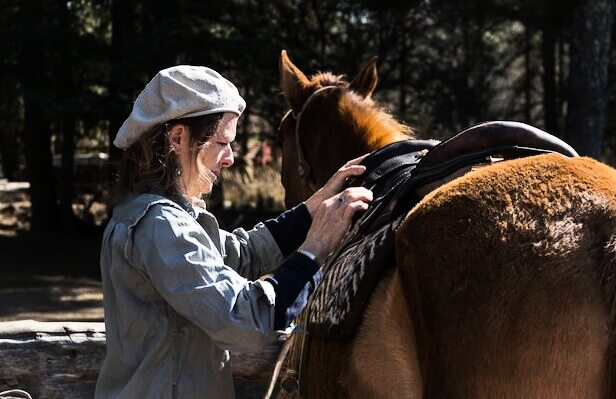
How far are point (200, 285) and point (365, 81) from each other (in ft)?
7.62

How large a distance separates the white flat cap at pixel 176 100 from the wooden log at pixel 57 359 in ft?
6.41

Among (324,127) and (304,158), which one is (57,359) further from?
(324,127)

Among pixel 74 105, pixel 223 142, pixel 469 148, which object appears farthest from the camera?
pixel 74 105

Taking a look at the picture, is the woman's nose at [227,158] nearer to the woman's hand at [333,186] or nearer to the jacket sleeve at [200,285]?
the jacket sleeve at [200,285]

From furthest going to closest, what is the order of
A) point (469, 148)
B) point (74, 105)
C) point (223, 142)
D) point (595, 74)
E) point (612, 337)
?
point (74, 105) → point (595, 74) → point (469, 148) → point (223, 142) → point (612, 337)

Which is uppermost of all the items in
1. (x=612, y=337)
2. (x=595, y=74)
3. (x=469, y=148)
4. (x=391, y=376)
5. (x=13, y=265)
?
(x=595, y=74)

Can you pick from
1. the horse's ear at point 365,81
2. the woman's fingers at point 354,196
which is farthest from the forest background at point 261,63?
the woman's fingers at point 354,196

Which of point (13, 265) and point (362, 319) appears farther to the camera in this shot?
point (13, 265)

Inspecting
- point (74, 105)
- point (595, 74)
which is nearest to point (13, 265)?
point (74, 105)

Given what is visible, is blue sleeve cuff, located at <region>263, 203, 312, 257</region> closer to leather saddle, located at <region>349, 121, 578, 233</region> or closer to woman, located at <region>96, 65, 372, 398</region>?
leather saddle, located at <region>349, 121, 578, 233</region>

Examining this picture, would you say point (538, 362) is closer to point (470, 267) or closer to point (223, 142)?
point (470, 267)

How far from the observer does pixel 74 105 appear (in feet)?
37.0

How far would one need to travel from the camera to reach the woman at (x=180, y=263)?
203 centimetres

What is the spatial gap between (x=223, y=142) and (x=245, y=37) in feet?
31.1
